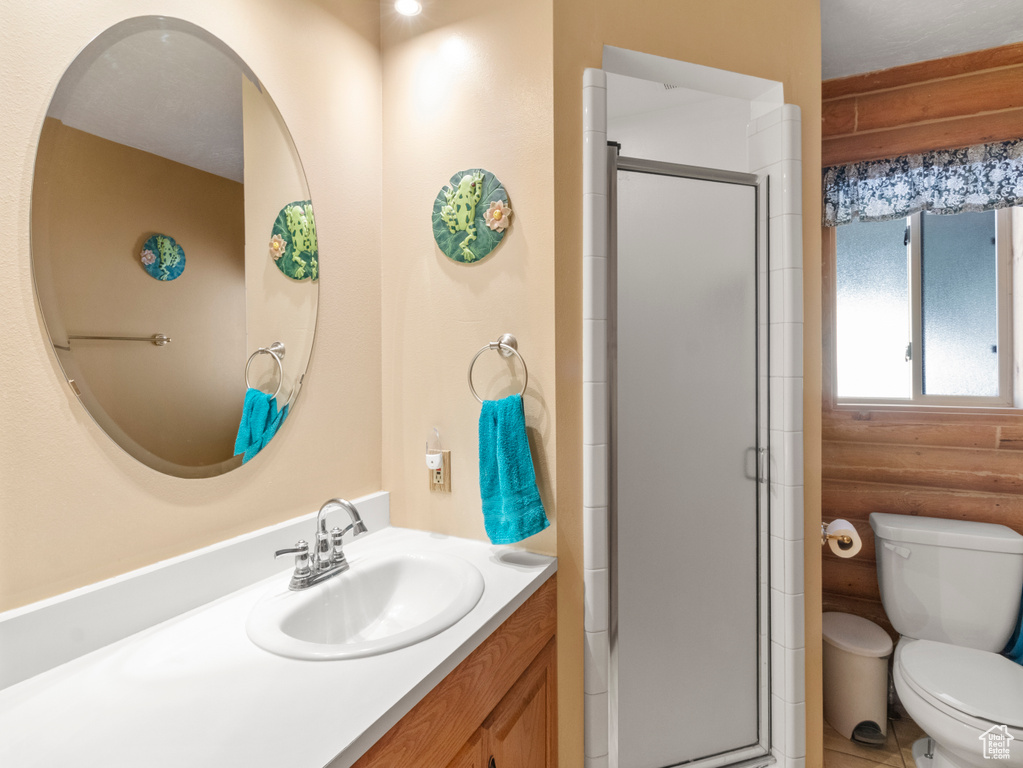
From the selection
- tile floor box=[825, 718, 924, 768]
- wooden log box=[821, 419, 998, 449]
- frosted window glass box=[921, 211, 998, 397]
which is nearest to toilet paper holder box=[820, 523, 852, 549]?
wooden log box=[821, 419, 998, 449]

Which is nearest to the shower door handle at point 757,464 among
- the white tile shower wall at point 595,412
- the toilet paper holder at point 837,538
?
the toilet paper holder at point 837,538

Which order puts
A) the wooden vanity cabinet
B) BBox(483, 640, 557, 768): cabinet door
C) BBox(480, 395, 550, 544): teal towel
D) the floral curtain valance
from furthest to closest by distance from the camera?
1. the floral curtain valance
2. BBox(480, 395, 550, 544): teal towel
3. BBox(483, 640, 557, 768): cabinet door
4. the wooden vanity cabinet

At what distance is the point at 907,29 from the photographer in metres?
→ 1.83

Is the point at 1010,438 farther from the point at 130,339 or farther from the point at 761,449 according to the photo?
the point at 130,339

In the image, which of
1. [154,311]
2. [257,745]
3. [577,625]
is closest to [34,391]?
[154,311]

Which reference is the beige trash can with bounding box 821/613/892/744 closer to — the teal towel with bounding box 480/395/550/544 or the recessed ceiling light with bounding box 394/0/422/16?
the teal towel with bounding box 480/395/550/544

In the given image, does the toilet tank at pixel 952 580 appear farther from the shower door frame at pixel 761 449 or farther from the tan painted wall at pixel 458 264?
the tan painted wall at pixel 458 264

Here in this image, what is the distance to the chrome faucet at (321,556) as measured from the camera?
3.61 feet

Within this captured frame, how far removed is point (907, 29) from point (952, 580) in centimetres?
200

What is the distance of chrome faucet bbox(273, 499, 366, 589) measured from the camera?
1.10 meters

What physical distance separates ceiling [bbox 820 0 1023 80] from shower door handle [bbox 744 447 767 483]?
1534 mm

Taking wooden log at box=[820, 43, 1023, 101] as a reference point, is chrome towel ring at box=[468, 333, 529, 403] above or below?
below

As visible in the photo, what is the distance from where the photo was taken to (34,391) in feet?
2.76

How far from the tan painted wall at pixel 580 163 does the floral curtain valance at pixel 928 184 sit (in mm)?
680
